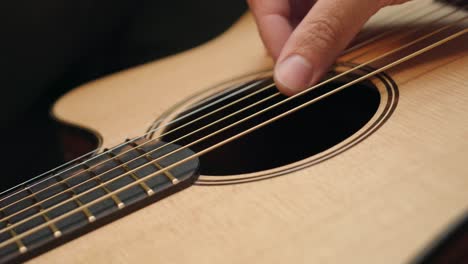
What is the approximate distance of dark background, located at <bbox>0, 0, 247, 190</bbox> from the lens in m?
0.99

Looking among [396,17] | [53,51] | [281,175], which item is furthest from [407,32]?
[53,51]

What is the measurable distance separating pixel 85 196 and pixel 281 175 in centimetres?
19

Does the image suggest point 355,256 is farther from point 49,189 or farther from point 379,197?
point 49,189

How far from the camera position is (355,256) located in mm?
383

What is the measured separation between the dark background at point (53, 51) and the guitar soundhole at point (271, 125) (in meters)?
0.32

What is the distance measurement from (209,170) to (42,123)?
0.50 meters

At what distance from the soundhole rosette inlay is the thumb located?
64mm

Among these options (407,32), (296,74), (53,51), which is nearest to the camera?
(296,74)

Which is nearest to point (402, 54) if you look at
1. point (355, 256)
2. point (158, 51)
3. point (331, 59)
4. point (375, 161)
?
point (331, 59)

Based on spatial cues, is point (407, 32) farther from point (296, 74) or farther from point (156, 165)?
point (156, 165)

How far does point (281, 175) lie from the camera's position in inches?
19.7

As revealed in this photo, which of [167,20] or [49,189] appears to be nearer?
[49,189]

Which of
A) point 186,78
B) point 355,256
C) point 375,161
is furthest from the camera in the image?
point 186,78

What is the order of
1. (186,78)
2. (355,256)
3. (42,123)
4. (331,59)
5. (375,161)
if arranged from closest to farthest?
(355,256) → (375,161) → (331,59) → (186,78) → (42,123)
